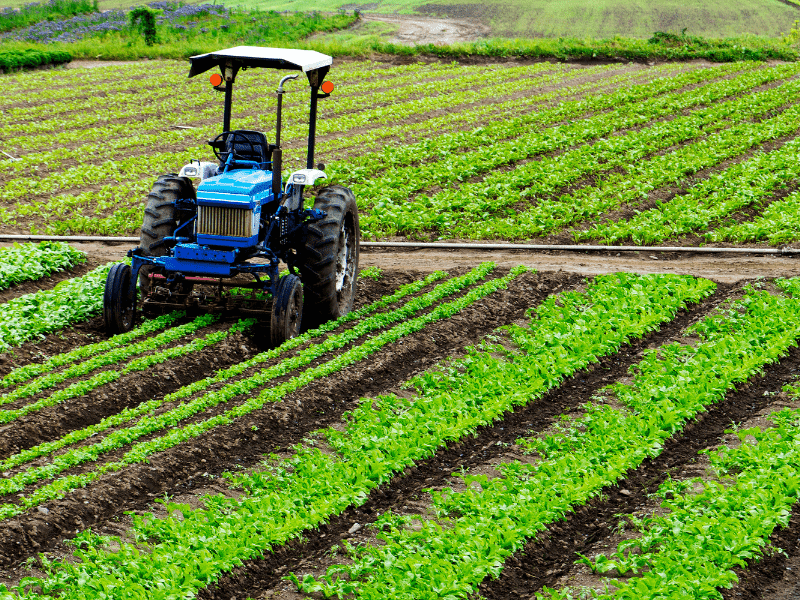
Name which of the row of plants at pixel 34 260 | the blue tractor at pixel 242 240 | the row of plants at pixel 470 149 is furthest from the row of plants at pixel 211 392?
the row of plants at pixel 470 149

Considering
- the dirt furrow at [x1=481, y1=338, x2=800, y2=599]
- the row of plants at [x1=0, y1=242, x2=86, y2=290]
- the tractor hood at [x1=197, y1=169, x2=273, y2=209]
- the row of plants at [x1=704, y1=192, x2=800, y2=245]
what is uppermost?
the tractor hood at [x1=197, y1=169, x2=273, y2=209]

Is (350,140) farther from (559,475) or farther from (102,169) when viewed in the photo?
(559,475)

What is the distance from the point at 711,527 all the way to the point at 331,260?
5.25 m

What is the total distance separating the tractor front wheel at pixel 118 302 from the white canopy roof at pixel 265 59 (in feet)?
7.89

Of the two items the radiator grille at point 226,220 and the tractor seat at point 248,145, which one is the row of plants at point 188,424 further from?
the tractor seat at point 248,145

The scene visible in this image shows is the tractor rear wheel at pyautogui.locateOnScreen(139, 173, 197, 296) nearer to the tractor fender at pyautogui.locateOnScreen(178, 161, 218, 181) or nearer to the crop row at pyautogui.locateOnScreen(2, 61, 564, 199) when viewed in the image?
the tractor fender at pyautogui.locateOnScreen(178, 161, 218, 181)

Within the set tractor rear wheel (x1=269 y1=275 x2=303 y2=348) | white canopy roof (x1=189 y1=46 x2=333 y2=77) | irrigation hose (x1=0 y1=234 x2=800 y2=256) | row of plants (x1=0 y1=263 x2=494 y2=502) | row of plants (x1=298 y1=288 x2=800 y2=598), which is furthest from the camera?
irrigation hose (x1=0 y1=234 x2=800 y2=256)

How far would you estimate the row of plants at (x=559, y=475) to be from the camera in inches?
224

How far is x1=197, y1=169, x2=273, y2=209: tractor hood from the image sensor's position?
31.4ft

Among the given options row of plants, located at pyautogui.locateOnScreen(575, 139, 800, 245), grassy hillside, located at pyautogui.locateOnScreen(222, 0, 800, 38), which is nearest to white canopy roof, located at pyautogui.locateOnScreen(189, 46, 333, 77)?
row of plants, located at pyautogui.locateOnScreen(575, 139, 800, 245)

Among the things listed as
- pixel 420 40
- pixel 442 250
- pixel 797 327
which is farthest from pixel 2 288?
pixel 420 40

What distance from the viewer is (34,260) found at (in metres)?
12.3

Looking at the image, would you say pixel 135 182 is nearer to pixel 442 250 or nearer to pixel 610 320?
pixel 442 250

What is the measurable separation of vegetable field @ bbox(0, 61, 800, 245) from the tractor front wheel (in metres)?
5.30
